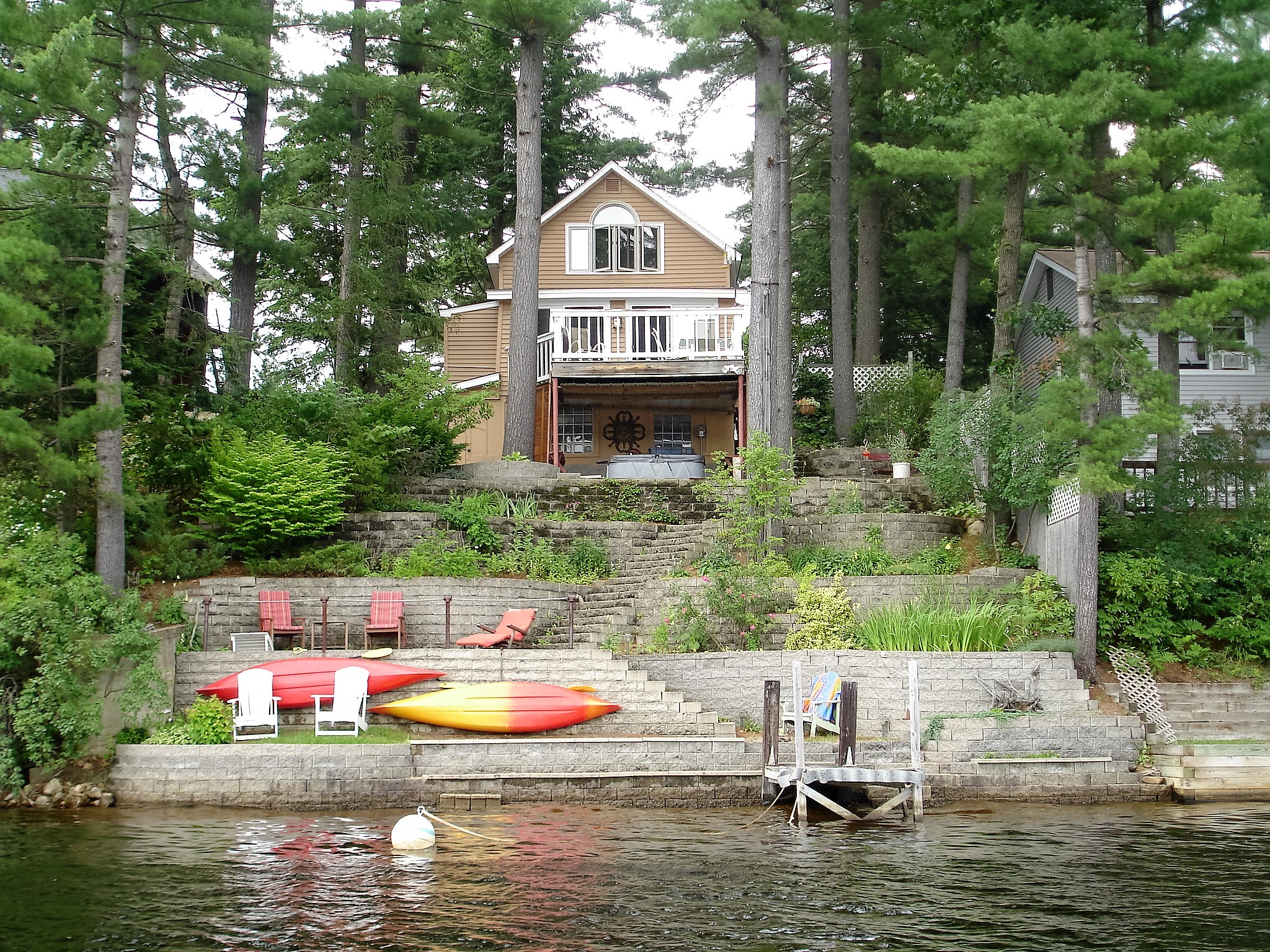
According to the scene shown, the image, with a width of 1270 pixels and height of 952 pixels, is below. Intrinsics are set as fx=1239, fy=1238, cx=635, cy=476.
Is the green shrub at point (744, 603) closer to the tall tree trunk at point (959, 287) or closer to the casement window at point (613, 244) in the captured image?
the tall tree trunk at point (959, 287)

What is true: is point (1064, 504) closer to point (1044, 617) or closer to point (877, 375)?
point (1044, 617)

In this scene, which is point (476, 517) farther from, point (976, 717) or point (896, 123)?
point (896, 123)

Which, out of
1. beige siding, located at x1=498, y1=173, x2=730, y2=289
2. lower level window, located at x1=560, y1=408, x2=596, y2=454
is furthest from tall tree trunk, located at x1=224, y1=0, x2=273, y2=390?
lower level window, located at x1=560, y1=408, x2=596, y2=454

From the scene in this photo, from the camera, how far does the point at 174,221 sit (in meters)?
22.3

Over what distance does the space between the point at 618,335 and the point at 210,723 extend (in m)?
14.2

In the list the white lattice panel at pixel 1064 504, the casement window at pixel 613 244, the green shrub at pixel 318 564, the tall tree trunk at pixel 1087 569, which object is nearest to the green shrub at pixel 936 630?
the tall tree trunk at pixel 1087 569

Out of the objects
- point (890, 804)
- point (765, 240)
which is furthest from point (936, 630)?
point (765, 240)

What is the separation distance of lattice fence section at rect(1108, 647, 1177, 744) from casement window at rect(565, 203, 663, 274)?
16.8 meters

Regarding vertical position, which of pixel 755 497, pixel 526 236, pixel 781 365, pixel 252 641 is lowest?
pixel 252 641

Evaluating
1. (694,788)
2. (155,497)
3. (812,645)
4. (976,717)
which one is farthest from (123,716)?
(976,717)

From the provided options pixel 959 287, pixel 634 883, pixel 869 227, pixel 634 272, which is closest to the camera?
pixel 634 883

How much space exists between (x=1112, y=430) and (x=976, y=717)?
4.26 metres

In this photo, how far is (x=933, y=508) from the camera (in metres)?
22.5

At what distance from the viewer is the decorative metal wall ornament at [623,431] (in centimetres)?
2933
